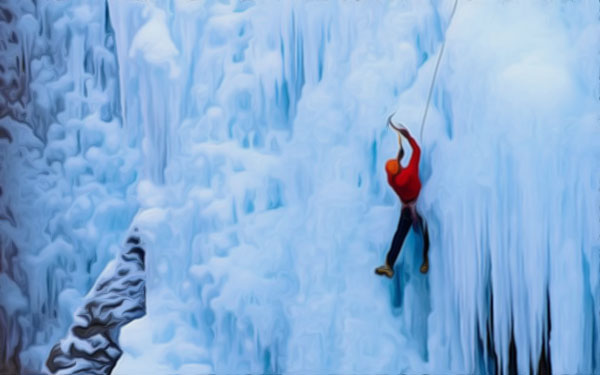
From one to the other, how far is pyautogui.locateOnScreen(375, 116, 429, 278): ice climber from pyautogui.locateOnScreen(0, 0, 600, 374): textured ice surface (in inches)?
1.1

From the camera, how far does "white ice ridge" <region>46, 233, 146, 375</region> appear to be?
7.15ft

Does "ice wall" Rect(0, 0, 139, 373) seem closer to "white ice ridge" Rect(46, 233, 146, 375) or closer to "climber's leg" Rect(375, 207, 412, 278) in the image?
"white ice ridge" Rect(46, 233, 146, 375)

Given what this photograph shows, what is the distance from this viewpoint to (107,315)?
218 cm

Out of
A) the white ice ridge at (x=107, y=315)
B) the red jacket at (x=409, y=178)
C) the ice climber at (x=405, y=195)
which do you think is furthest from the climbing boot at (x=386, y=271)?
the white ice ridge at (x=107, y=315)

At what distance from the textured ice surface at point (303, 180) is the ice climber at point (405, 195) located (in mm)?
28

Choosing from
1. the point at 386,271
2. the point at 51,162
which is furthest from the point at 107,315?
the point at 386,271

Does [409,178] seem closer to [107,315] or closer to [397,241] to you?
[397,241]

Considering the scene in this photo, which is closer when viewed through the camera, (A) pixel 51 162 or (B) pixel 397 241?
(B) pixel 397 241

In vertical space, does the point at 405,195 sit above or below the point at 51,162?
below

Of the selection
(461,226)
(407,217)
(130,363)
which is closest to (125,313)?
(130,363)

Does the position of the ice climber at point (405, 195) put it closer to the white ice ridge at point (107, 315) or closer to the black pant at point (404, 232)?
the black pant at point (404, 232)

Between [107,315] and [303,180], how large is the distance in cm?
80

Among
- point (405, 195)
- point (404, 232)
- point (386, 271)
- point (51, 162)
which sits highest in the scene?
point (51, 162)

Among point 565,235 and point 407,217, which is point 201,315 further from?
point 565,235
